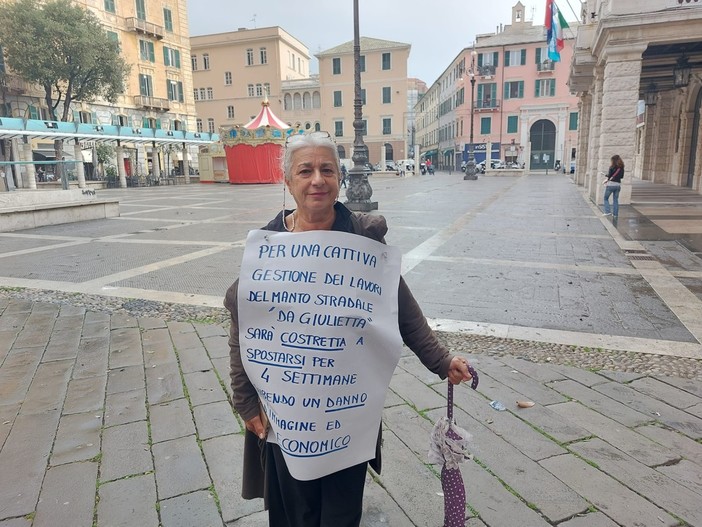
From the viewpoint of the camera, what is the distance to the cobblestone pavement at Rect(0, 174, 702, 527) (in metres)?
2.25

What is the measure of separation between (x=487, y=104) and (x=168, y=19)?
3044 centimetres

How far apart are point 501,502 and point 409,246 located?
641 centimetres

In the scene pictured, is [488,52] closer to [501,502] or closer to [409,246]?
[409,246]

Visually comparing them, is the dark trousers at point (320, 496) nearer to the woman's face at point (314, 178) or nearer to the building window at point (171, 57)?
the woman's face at point (314, 178)

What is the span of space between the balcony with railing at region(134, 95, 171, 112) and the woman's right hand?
136 ft

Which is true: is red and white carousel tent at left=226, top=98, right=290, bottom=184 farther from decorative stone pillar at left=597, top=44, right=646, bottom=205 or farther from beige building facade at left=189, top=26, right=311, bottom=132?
decorative stone pillar at left=597, top=44, right=646, bottom=205

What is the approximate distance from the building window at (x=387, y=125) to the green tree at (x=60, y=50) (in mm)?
25569

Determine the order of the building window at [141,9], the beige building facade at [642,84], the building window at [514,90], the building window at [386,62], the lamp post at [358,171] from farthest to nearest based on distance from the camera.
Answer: the building window at [386,62] < the building window at [514,90] < the building window at [141,9] < the lamp post at [358,171] < the beige building facade at [642,84]

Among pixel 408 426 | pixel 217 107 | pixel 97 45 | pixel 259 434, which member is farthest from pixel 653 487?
pixel 217 107

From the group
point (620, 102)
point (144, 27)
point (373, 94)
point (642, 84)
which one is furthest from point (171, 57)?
point (620, 102)

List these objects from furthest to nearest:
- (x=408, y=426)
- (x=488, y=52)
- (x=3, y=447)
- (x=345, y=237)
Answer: (x=488, y=52)
(x=408, y=426)
(x=3, y=447)
(x=345, y=237)

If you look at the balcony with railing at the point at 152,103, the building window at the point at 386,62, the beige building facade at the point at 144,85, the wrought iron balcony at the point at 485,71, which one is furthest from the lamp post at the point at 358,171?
the wrought iron balcony at the point at 485,71

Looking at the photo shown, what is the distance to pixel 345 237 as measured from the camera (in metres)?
1.54

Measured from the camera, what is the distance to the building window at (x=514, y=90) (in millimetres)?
47062
